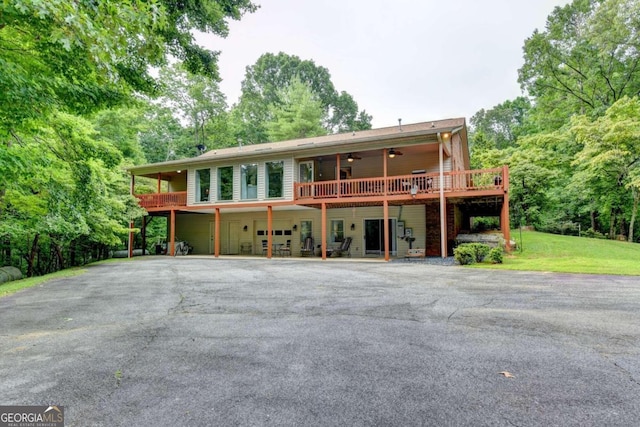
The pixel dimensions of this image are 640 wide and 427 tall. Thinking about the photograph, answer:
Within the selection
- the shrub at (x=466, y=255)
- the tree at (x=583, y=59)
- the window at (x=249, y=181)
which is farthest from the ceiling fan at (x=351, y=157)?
the tree at (x=583, y=59)

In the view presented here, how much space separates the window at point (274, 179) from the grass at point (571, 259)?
8653 mm

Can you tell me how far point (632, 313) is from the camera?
429 cm

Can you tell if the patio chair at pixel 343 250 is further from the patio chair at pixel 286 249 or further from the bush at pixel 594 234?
the bush at pixel 594 234

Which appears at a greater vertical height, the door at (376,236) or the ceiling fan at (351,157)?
the ceiling fan at (351,157)

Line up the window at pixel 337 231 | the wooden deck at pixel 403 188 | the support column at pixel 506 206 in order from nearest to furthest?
the support column at pixel 506 206 < the wooden deck at pixel 403 188 < the window at pixel 337 231

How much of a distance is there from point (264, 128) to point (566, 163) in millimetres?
27507

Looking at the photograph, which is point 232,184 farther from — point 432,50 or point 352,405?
point 432,50

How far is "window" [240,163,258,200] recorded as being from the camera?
15.5 meters

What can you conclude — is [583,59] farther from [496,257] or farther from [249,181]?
[249,181]

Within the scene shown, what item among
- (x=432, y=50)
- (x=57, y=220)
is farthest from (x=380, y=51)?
(x=57, y=220)

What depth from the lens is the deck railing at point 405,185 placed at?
1175 centimetres

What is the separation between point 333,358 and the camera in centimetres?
298

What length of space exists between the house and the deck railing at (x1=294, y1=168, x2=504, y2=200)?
1.5 inches

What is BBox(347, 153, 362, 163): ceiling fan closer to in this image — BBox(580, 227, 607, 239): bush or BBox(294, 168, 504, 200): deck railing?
BBox(294, 168, 504, 200): deck railing
